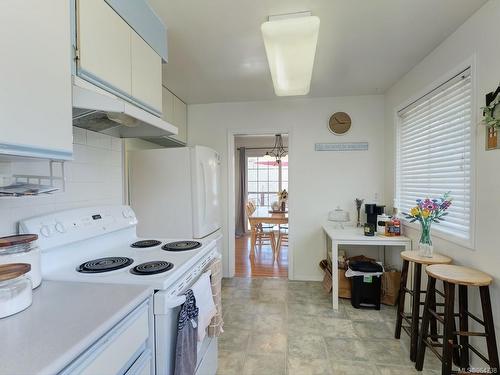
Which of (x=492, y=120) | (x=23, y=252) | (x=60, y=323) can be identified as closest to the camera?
(x=60, y=323)

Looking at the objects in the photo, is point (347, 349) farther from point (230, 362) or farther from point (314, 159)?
point (314, 159)

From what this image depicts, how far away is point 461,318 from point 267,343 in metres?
1.32

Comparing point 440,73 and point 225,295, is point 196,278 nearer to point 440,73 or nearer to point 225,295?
point 225,295

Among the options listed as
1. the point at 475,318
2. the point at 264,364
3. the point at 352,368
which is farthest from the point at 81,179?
the point at 475,318

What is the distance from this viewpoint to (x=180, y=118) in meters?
3.32

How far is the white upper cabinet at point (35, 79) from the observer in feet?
2.65

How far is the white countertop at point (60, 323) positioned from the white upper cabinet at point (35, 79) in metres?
0.51

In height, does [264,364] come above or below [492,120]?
below

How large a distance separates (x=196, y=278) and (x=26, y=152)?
904 mm

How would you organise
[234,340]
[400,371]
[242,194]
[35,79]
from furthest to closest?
A: [242,194] < [234,340] < [400,371] < [35,79]

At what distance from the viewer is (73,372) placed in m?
0.66

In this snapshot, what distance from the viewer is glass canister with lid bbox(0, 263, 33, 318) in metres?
0.81

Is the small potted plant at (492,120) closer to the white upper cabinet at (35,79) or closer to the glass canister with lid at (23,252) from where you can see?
the white upper cabinet at (35,79)

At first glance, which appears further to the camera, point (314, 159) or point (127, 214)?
point (314, 159)
